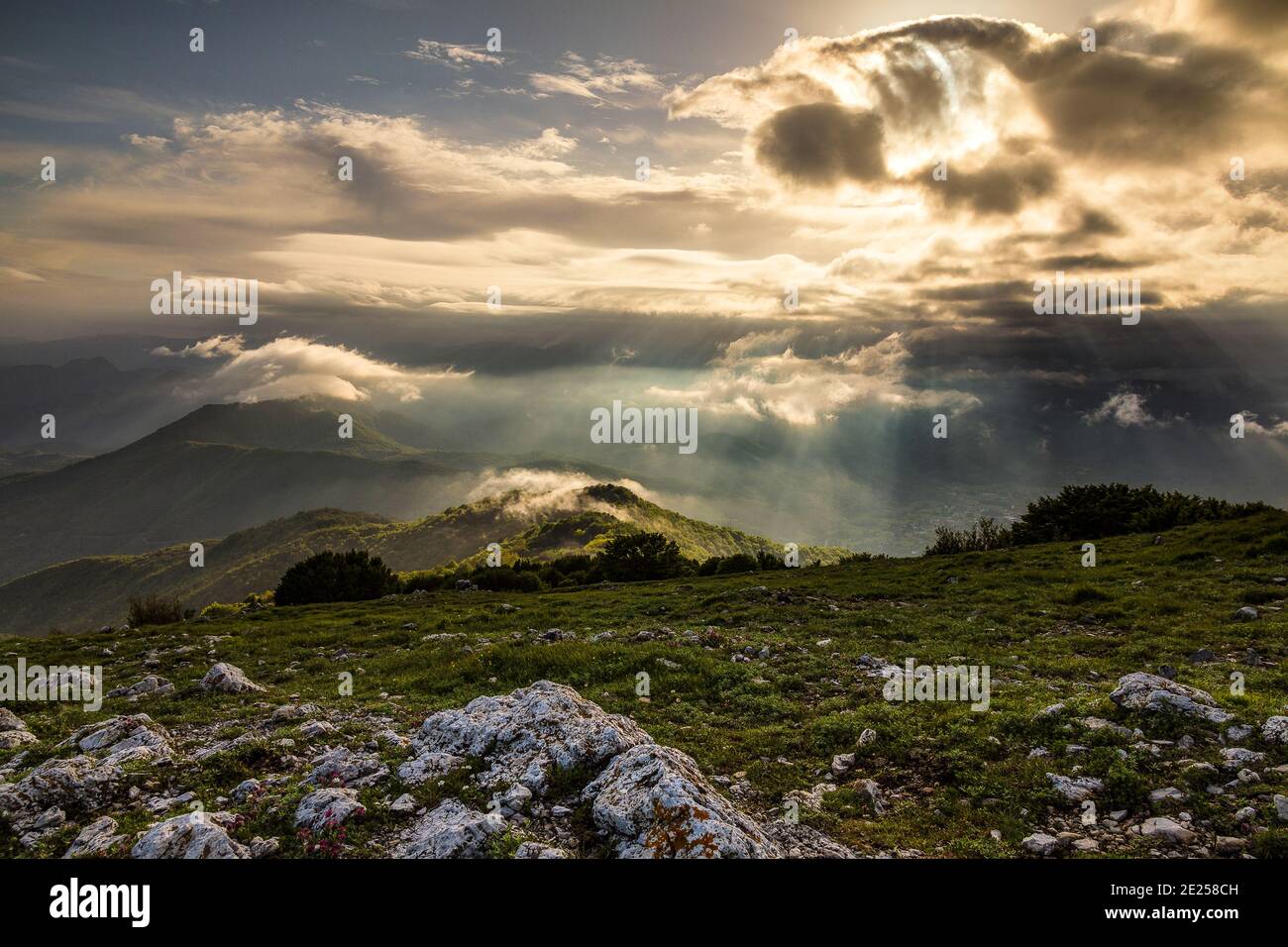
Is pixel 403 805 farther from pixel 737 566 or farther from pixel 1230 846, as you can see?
pixel 737 566

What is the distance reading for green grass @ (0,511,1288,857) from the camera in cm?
995

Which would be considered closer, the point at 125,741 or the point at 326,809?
the point at 326,809

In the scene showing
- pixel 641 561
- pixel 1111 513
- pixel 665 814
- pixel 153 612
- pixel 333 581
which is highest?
pixel 1111 513

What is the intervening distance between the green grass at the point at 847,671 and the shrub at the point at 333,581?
19834 millimetres

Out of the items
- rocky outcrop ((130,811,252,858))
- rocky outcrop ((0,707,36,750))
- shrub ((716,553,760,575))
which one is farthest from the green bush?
shrub ((716,553,760,575))

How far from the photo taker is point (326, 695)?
1762 centimetres

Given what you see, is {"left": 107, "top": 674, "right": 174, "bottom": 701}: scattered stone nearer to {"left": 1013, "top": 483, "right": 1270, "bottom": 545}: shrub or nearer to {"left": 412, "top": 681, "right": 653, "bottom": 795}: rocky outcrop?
{"left": 412, "top": 681, "right": 653, "bottom": 795}: rocky outcrop

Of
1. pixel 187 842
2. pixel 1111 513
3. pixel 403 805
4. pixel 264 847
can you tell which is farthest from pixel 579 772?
pixel 1111 513

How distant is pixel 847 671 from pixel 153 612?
53.4 meters

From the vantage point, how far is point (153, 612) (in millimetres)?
47625
